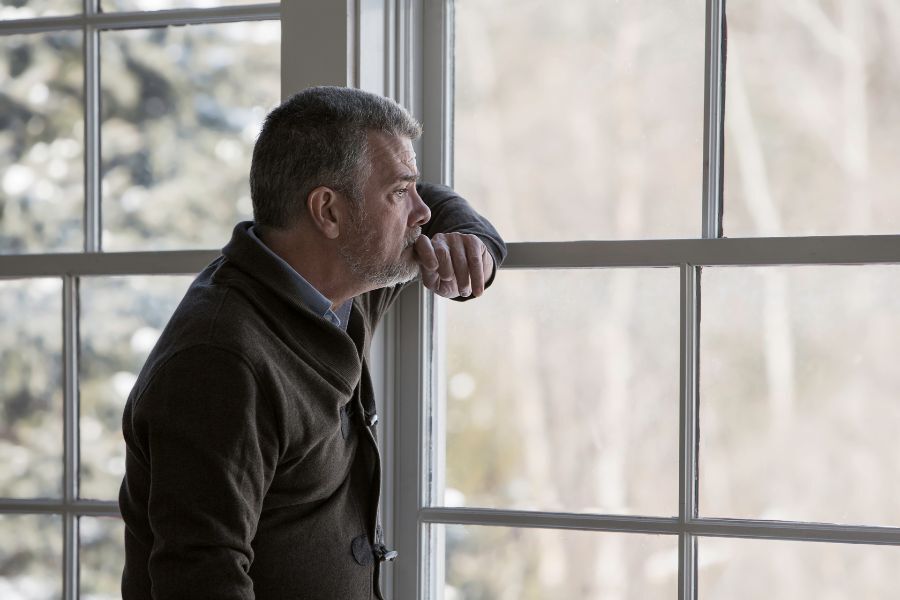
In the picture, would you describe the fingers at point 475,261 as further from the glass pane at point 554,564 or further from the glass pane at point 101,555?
the glass pane at point 101,555

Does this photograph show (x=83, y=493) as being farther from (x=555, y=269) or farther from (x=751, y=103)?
(x=751, y=103)

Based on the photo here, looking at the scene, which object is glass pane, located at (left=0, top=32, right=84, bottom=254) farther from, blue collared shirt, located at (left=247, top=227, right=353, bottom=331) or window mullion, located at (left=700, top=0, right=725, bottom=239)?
window mullion, located at (left=700, top=0, right=725, bottom=239)

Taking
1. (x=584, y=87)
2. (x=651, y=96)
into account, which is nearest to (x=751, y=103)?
(x=651, y=96)

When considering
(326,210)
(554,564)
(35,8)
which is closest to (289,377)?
(326,210)

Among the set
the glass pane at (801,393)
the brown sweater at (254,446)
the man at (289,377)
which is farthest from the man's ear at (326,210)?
the glass pane at (801,393)

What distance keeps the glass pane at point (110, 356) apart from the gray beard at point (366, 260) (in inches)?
23.9

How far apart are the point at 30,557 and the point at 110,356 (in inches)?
19.3

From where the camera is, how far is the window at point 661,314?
1805 mm

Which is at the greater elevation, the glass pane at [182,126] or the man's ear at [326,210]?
the glass pane at [182,126]

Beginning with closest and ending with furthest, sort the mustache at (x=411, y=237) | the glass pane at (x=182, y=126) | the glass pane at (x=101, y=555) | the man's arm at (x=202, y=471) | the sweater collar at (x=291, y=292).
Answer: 1. the man's arm at (x=202, y=471)
2. the sweater collar at (x=291, y=292)
3. the mustache at (x=411, y=237)
4. the glass pane at (x=182, y=126)
5. the glass pane at (x=101, y=555)

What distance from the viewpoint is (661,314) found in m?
1.90

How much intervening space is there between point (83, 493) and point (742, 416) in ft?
4.50

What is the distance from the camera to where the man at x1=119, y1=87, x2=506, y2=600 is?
55.7 inches

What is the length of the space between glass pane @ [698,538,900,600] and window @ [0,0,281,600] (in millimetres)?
1169
